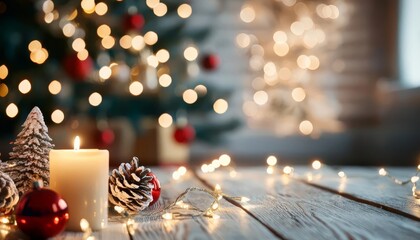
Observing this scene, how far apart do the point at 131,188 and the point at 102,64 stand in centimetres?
240

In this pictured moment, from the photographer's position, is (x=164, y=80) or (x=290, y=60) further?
(x=290, y=60)

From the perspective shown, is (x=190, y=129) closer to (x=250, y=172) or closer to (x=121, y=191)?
(x=250, y=172)

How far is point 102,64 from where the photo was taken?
3.32 metres

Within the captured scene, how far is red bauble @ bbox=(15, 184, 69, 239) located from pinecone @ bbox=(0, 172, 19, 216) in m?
0.10

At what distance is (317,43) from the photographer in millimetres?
4273

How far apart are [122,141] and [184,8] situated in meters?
0.92

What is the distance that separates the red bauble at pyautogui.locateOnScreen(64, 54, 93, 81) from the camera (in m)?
2.92

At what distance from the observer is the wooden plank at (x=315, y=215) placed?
2.80 ft

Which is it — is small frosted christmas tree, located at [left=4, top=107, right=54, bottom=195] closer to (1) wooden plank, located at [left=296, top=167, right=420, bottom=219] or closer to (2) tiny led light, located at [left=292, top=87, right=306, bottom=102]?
(1) wooden plank, located at [left=296, top=167, right=420, bottom=219]

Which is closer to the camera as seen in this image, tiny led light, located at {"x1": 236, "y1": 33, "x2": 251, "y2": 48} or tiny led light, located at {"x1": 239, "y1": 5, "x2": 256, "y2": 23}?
tiny led light, located at {"x1": 236, "y1": 33, "x2": 251, "y2": 48}

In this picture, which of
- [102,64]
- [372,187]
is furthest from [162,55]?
[372,187]

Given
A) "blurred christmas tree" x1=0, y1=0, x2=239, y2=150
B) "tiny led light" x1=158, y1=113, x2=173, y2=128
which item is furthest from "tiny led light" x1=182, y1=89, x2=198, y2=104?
"tiny led light" x1=158, y1=113, x2=173, y2=128

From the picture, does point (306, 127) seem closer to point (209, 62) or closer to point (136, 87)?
point (209, 62)

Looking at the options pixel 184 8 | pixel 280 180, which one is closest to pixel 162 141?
pixel 184 8
